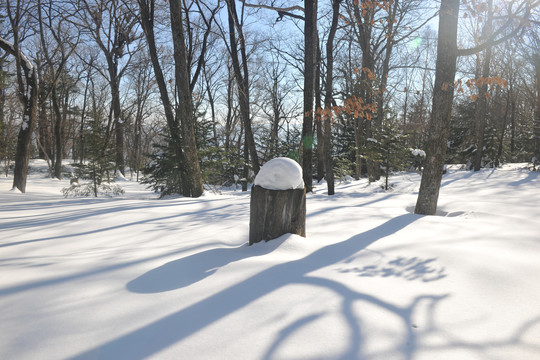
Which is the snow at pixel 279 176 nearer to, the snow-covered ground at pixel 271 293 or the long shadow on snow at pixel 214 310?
the snow-covered ground at pixel 271 293

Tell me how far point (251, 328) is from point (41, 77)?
77.6 feet

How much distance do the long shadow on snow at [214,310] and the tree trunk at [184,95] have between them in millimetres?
5237

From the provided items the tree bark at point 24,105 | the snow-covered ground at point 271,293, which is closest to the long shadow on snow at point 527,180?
the snow-covered ground at point 271,293

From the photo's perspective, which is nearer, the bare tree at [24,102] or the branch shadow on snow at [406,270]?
the branch shadow on snow at [406,270]

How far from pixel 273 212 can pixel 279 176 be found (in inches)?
15.2

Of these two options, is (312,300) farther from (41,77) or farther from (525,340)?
(41,77)

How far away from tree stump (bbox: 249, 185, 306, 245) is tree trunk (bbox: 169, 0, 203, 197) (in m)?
4.99

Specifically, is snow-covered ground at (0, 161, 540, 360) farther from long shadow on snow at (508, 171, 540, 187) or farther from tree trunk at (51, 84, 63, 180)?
tree trunk at (51, 84, 63, 180)

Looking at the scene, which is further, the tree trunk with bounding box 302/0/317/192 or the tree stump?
the tree trunk with bounding box 302/0/317/192

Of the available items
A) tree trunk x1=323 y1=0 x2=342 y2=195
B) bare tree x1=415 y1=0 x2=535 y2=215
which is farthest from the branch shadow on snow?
tree trunk x1=323 y1=0 x2=342 y2=195

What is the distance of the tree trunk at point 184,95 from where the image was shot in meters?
7.23

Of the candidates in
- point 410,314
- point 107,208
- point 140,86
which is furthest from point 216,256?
point 140,86

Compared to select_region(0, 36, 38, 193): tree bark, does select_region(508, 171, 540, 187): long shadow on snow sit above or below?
below

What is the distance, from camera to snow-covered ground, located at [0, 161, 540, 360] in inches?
60.4
